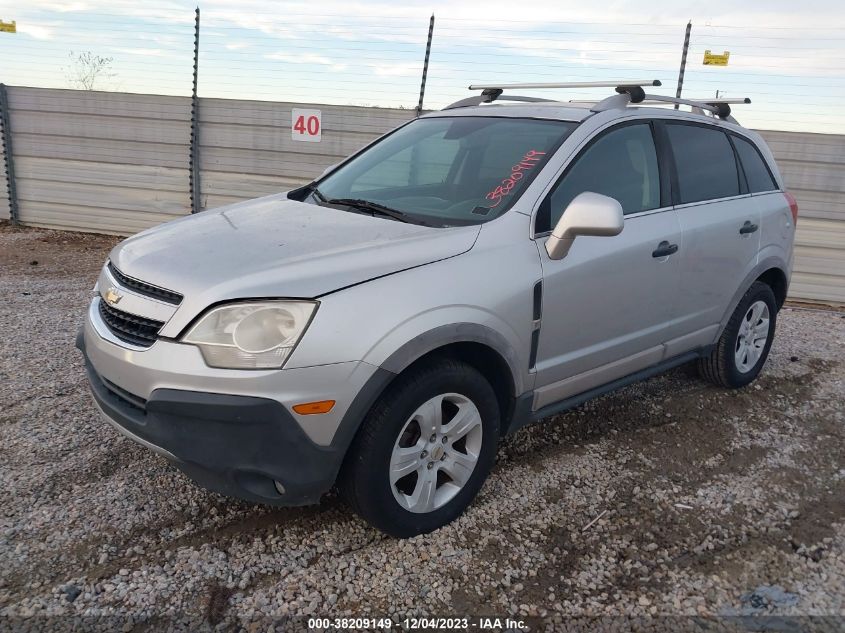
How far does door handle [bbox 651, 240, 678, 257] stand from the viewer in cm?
343

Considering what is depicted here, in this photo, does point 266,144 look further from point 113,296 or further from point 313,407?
point 313,407

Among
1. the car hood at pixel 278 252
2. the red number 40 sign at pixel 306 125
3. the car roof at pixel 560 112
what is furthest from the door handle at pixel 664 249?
the red number 40 sign at pixel 306 125

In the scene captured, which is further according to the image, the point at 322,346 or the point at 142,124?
the point at 142,124

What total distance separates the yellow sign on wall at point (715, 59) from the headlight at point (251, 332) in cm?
789

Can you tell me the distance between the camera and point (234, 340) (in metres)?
2.27

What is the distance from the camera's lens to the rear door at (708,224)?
147 inches

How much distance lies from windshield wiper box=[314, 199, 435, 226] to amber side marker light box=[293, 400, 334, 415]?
3.20ft

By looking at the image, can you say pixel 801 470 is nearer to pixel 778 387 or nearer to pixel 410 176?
pixel 778 387

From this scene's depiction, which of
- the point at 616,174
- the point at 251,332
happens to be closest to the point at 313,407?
the point at 251,332

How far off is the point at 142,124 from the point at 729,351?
864 centimetres

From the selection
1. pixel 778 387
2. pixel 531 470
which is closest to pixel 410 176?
pixel 531 470

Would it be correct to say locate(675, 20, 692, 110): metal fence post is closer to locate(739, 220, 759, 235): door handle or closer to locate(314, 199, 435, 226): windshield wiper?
locate(739, 220, 759, 235): door handle

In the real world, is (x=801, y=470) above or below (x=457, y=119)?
below

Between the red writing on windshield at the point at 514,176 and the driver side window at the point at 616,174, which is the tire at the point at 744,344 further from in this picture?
the red writing on windshield at the point at 514,176
